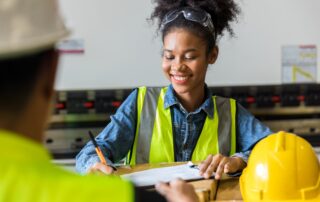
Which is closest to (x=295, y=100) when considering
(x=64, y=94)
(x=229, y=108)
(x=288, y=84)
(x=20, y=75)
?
(x=288, y=84)

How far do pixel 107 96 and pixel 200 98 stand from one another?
0.55 m

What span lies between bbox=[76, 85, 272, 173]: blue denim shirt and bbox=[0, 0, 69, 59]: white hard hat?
1.04 metres

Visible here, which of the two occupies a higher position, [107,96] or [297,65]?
[297,65]

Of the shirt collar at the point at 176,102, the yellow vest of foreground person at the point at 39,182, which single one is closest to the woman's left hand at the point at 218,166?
the shirt collar at the point at 176,102

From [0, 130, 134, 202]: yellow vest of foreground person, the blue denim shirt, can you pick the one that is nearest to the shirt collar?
the blue denim shirt

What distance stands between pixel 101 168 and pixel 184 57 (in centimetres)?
48

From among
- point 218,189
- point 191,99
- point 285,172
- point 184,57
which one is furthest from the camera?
point 191,99

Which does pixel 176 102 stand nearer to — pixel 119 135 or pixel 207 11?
pixel 119 135

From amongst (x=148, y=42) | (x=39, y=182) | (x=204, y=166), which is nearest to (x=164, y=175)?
(x=204, y=166)

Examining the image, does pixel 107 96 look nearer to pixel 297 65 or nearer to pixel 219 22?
pixel 219 22

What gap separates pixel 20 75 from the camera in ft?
1.27

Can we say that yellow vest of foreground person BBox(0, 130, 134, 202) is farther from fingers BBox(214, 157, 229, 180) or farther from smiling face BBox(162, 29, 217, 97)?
smiling face BBox(162, 29, 217, 97)

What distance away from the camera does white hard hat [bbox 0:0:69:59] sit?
0.36 m

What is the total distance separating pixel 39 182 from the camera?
0.36m
